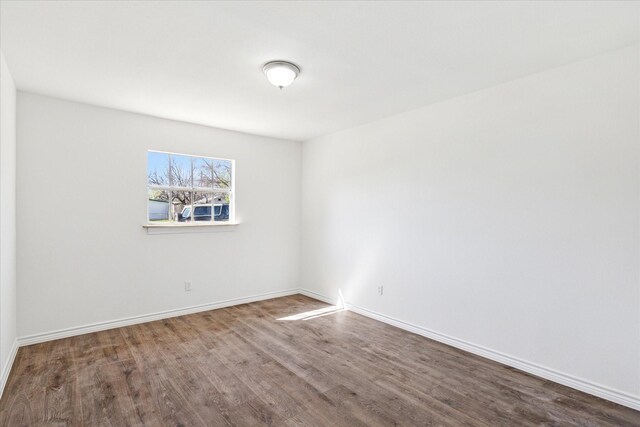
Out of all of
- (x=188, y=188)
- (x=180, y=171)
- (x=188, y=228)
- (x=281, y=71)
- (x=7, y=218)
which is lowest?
(x=188, y=228)

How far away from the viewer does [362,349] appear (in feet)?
10.3

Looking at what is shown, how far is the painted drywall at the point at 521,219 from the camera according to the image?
229cm

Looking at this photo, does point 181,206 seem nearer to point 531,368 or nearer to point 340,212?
point 340,212

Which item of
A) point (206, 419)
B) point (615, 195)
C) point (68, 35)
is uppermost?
point (68, 35)

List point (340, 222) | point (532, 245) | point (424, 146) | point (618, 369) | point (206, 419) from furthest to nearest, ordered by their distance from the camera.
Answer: point (340, 222)
point (424, 146)
point (532, 245)
point (618, 369)
point (206, 419)

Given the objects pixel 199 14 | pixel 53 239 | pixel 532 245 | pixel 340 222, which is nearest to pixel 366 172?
pixel 340 222

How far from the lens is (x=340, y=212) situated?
15.0 ft

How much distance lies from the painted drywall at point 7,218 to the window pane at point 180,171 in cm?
148

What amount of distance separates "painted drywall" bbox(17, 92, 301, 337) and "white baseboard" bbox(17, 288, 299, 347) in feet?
0.16

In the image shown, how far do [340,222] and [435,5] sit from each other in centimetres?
305

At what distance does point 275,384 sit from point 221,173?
2948 mm

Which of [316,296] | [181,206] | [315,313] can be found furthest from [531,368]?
[181,206]

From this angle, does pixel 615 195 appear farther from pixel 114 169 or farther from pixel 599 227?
pixel 114 169

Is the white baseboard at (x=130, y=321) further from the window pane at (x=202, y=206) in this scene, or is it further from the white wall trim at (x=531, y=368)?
the white wall trim at (x=531, y=368)
